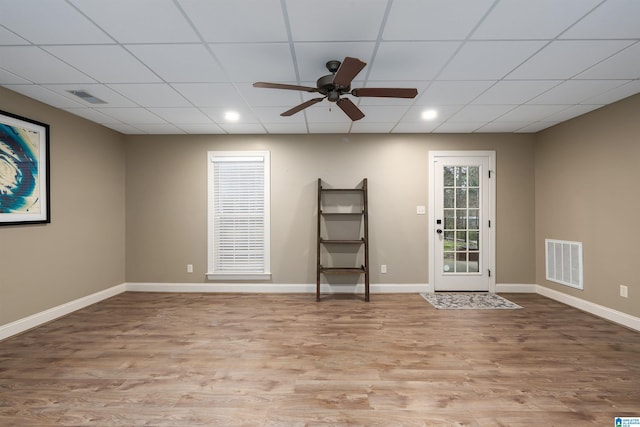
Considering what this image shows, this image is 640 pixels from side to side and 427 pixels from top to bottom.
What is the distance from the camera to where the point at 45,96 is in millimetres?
3006

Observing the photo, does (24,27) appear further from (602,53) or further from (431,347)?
(602,53)

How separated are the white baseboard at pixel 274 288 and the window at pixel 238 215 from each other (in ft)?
0.46

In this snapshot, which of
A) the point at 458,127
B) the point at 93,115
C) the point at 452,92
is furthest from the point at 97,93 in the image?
the point at 458,127

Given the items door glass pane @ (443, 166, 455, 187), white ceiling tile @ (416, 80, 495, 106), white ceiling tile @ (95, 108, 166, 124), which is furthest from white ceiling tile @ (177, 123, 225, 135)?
door glass pane @ (443, 166, 455, 187)

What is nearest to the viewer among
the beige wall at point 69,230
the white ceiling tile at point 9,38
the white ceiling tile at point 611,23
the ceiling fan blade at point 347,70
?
the white ceiling tile at point 611,23

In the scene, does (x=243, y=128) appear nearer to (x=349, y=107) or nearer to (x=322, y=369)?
(x=349, y=107)

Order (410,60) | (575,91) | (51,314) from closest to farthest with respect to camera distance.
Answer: (410,60) < (575,91) < (51,314)

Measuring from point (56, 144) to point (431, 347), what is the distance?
4.59 metres

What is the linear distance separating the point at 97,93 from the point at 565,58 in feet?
13.8

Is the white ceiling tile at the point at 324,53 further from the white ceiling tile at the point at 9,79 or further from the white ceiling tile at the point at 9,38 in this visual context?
the white ceiling tile at the point at 9,79

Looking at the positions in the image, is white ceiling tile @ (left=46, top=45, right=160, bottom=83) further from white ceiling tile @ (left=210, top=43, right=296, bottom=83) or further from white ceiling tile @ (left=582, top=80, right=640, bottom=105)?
white ceiling tile @ (left=582, top=80, right=640, bottom=105)

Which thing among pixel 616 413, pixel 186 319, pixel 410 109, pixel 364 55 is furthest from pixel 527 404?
pixel 186 319

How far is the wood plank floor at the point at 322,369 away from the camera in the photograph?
5.86 ft

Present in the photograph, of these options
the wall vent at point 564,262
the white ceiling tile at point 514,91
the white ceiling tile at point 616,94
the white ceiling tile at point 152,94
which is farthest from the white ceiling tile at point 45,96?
the wall vent at point 564,262
